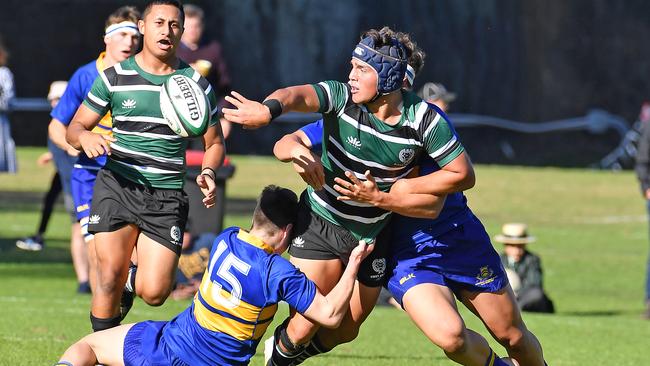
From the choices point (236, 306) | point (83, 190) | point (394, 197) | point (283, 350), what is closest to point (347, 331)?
point (283, 350)

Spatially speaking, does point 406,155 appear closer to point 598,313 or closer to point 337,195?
point 337,195

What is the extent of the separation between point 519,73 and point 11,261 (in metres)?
17.4

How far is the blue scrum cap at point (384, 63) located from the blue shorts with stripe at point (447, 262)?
92cm

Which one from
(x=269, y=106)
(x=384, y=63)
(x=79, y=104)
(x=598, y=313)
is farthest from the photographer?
(x=598, y=313)

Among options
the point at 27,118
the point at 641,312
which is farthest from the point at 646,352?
the point at 27,118

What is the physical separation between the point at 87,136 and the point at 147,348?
162cm

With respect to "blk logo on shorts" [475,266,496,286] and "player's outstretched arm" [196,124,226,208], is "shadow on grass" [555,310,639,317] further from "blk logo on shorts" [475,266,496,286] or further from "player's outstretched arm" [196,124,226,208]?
"player's outstretched arm" [196,124,226,208]

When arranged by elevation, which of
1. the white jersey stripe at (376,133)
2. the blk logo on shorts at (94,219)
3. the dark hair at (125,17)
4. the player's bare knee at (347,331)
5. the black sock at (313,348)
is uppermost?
the white jersey stripe at (376,133)

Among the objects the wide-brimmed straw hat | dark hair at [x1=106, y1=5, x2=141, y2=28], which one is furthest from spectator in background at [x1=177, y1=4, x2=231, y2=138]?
dark hair at [x1=106, y1=5, x2=141, y2=28]

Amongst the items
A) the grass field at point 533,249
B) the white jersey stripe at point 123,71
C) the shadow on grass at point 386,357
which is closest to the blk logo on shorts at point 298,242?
the white jersey stripe at point 123,71

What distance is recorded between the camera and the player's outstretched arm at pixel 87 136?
23.2 ft

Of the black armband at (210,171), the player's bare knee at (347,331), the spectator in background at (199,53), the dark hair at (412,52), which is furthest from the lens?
the spectator in background at (199,53)

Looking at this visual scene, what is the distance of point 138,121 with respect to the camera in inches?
291

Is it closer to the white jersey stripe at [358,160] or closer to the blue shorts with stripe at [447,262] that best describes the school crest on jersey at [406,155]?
the white jersey stripe at [358,160]
